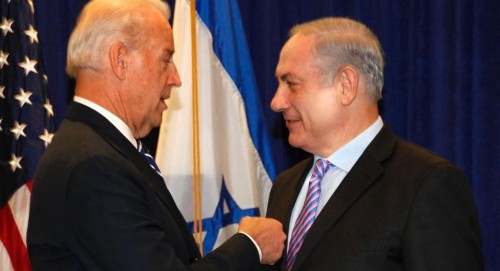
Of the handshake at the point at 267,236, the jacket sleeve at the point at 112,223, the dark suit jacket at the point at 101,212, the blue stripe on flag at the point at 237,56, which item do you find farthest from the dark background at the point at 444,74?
the jacket sleeve at the point at 112,223

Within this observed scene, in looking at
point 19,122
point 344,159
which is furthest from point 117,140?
point 19,122

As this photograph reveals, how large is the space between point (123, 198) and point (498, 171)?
7.87 ft

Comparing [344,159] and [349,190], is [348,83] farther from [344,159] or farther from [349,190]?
[349,190]

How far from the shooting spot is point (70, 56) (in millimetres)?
2125

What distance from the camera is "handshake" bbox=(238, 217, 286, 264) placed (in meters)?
2.19

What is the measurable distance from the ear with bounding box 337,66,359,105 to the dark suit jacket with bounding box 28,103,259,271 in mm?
661

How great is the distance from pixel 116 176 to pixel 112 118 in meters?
0.27

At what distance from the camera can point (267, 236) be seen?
2221 mm

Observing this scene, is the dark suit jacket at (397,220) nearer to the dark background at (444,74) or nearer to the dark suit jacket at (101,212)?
the dark suit jacket at (101,212)

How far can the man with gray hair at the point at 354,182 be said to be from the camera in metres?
2.03

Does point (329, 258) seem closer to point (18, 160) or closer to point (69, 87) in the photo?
point (18, 160)

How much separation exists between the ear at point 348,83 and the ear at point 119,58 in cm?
74

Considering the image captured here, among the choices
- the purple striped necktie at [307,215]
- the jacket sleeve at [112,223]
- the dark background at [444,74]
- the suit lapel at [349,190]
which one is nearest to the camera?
the jacket sleeve at [112,223]

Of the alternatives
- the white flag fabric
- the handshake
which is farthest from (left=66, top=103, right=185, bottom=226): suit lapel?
the white flag fabric
